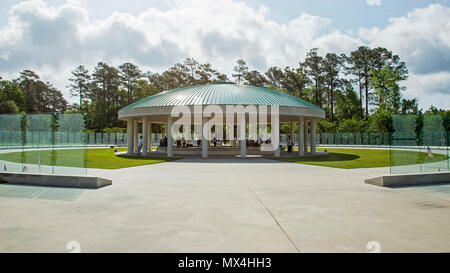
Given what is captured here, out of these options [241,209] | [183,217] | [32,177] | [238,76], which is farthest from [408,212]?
[238,76]

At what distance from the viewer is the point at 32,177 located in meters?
11.1

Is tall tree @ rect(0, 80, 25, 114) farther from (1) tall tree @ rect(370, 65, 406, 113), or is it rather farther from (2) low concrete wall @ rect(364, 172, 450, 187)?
(1) tall tree @ rect(370, 65, 406, 113)

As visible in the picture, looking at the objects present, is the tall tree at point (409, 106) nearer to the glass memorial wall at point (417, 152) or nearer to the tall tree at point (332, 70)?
the tall tree at point (332, 70)

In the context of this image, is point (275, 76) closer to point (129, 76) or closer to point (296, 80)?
point (296, 80)

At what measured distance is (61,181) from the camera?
419 inches

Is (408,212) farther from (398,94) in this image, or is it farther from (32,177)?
(398,94)

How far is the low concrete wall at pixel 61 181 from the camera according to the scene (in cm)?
1042

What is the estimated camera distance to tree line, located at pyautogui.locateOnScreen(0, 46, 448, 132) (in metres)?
66.3

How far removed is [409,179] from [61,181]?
13.1m

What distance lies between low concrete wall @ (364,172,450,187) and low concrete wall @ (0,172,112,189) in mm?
10134

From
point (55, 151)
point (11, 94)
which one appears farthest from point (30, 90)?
point (55, 151)

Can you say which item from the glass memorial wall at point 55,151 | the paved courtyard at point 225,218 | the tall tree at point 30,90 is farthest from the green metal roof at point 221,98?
the tall tree at point 30,90

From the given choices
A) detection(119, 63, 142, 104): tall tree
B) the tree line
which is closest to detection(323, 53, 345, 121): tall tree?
the tree line
